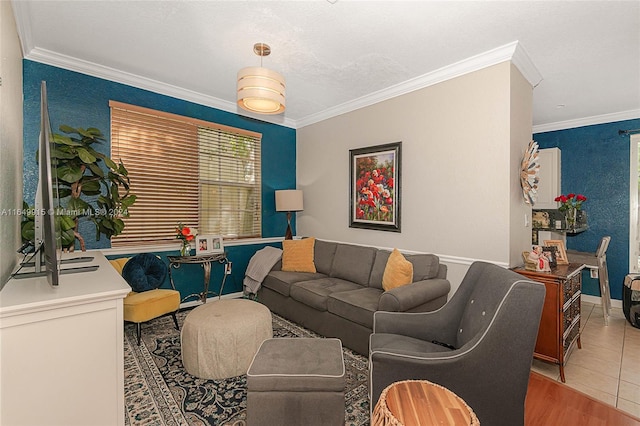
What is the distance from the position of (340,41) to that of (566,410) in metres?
3.29

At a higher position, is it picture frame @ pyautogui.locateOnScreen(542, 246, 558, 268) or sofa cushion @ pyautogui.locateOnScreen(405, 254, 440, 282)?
picture frame @ pyautogui.locateOnScreen(542, 246, 558, 268)

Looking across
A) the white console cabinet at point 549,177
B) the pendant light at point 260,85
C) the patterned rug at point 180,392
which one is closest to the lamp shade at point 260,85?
the pendant light at point 260,85

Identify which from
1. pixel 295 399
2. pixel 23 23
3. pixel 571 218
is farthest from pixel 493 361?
pixel 23 23

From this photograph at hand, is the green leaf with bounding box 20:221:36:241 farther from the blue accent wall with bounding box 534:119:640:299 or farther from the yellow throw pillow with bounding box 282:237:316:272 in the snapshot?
the blue accent wall with bounding box 534:119:640:299

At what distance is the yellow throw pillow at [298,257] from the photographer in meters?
4.06

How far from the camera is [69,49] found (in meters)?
2.86

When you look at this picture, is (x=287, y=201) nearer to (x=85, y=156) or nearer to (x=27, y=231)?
(x=85, y=156)

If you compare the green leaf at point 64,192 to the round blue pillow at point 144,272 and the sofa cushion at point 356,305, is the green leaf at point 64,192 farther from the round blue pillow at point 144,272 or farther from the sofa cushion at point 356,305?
the sofa cushion at point 356,305

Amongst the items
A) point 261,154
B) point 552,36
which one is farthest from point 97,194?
point 552,36

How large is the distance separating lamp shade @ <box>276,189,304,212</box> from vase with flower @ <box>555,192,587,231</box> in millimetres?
3747

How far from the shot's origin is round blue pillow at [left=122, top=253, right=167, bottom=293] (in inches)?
119

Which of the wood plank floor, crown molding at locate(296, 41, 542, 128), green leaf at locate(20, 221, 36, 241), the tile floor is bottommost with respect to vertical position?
the tile floor

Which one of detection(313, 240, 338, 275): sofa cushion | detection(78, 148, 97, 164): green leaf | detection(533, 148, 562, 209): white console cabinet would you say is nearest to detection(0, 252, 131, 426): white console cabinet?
detection(78, 148, 97, 164): green leaf

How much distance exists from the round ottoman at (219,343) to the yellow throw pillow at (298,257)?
5.23 ft
